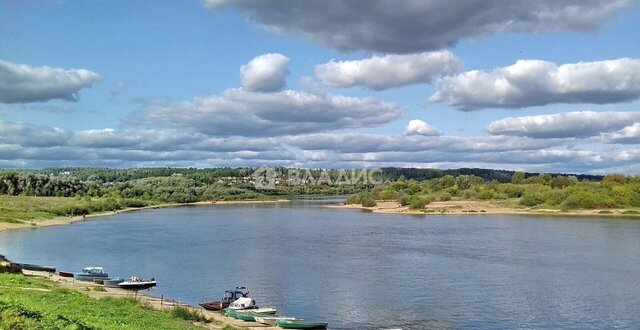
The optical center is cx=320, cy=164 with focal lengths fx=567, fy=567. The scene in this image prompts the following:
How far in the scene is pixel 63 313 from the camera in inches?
1035

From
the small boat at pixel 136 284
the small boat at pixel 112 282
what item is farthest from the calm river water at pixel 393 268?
the small boat at pixel 112 282

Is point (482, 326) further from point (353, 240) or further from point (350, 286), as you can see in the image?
point (353, 240)

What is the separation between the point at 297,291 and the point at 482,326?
711 inches

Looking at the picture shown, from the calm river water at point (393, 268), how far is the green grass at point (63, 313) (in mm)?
13296

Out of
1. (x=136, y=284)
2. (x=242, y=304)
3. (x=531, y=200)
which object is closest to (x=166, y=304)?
(x=242, y=304)

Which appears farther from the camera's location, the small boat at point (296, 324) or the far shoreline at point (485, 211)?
the far shoreline at point (485, 211)

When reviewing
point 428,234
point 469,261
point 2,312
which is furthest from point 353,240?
point 2,312

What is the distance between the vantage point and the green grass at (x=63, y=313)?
19.1 meters

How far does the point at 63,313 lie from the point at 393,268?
147 ft

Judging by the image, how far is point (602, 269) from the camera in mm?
64188

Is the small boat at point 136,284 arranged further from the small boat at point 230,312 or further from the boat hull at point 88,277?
the small boat at point 230,312

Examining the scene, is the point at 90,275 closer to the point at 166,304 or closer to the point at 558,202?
the point at 166,304

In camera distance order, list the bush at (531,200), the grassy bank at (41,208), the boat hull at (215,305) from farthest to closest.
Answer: the bush at (531,200), the grassy bank at (41,208), the boat hull at (215,305)

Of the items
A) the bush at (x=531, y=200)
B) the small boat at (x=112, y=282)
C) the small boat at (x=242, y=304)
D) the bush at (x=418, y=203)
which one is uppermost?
the bush at (x=531, y=200)
